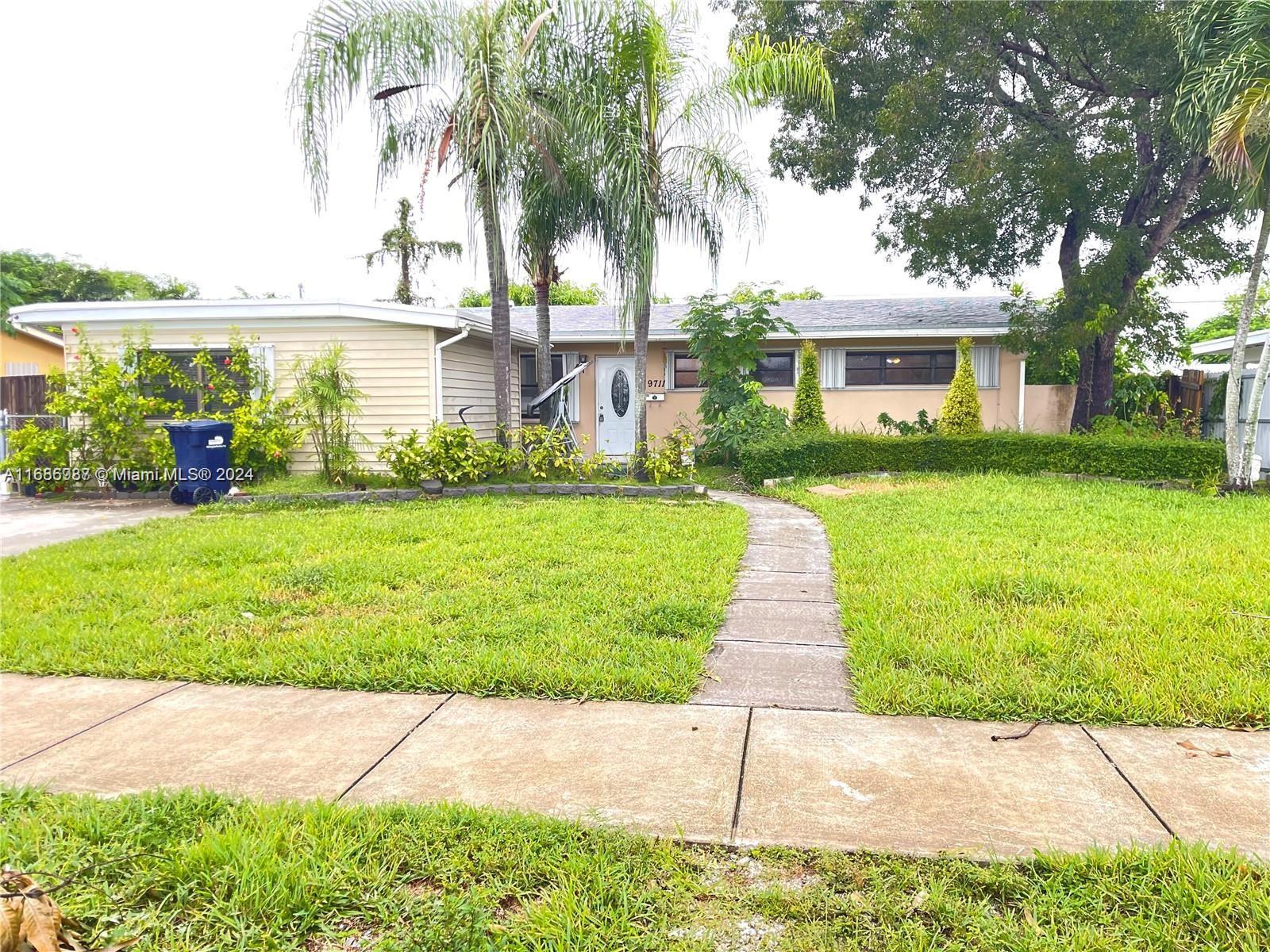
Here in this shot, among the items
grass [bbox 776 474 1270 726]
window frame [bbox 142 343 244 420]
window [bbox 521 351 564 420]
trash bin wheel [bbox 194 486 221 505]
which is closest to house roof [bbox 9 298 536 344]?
window frame [bbox 142 343 244 420]

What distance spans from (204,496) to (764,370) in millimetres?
9529

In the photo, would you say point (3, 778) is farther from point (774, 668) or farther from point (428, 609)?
point (774, 668)

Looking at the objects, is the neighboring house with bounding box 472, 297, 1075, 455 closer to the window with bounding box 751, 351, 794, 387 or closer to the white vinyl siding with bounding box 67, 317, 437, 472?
the window with bounding box 751, 351, 794, 387

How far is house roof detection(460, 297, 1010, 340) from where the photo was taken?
44.6 feet

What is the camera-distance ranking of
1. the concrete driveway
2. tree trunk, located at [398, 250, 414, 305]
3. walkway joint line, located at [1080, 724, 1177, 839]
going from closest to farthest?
walkway joint line, located at [1080, 724, 1177, 839] → the concrete driveway → tree trunk, located at [398, 250, 414, 305]

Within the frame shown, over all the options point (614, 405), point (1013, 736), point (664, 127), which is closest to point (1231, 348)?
point (664, 127)

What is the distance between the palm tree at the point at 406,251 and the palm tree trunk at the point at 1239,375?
1979cm

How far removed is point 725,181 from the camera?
10.4m

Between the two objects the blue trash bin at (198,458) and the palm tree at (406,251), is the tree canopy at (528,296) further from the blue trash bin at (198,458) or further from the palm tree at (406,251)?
the blue trash bin at (198,458)

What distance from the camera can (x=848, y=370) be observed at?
14.4 meters

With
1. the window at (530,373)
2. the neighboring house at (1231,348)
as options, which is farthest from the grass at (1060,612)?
the window at (530,373)

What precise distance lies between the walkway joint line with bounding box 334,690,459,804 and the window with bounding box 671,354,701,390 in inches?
464

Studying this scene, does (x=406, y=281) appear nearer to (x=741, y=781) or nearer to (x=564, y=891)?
(x=741, y=781)

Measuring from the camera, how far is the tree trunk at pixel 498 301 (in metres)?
9.63
